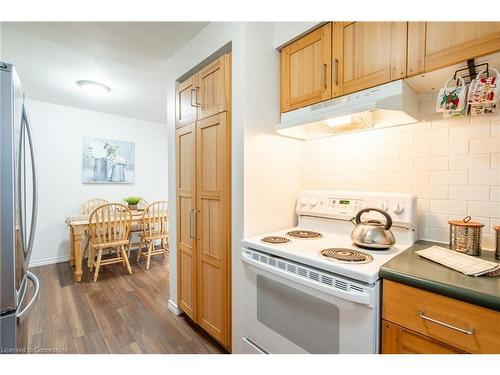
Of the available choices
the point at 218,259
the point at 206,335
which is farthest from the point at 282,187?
the point at 206,335

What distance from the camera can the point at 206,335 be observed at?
1804 millimetres

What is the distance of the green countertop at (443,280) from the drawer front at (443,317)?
0.03 m

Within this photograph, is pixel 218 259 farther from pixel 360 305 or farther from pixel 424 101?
pixel 424 101

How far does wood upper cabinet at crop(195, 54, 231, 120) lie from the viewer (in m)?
1.51

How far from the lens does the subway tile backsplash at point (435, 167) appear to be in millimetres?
1116

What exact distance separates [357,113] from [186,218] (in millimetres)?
1465

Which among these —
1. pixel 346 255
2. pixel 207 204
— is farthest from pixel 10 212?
pixel 346 255

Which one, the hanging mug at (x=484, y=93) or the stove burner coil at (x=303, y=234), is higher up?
the hanging mug at (x=484, y=93)

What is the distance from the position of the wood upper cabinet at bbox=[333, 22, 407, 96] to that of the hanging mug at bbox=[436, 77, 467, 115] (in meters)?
0.21

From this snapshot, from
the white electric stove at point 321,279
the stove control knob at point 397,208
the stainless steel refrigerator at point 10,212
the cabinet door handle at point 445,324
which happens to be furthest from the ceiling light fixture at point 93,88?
the cabinet door handle at point 445,324

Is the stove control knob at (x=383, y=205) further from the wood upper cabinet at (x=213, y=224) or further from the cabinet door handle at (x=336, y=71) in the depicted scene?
the wood upper cabinet at (x=213, y=224)

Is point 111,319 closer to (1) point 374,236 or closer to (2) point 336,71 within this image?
(1) point 374,236

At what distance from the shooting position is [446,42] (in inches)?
38.9

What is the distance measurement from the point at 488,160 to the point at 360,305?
0.96 meters
